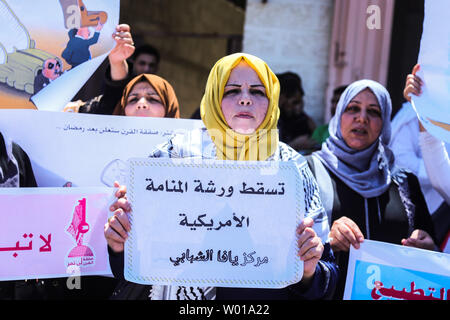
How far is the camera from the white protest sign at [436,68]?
2.11 m

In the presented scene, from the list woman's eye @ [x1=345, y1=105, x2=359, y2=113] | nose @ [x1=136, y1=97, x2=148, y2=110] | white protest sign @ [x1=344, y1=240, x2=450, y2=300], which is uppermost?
woman's eye @ [x1=345, y1=105, x2=359, y2=113]

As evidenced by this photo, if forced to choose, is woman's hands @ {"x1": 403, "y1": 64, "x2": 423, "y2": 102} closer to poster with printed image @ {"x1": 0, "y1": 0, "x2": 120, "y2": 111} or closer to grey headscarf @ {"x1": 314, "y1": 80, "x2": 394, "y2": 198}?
grey headscarf @ {"x1": 314, "y1": 80, "x2": 394, "y2": 198}

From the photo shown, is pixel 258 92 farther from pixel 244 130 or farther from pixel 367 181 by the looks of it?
pixel 367 181

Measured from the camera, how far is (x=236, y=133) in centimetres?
181

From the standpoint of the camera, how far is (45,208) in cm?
212

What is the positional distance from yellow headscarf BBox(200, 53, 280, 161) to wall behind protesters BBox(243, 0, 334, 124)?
112 inches

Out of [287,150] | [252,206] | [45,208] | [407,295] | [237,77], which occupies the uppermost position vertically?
[237,77]

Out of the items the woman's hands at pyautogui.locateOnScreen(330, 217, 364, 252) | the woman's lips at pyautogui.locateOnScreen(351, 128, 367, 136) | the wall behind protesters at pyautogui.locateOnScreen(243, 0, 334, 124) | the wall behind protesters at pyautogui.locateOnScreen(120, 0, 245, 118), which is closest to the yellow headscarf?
the woman's hands at pyautogui.locateOnScreen(330, 217, 364, 252)

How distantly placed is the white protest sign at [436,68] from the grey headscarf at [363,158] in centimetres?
27

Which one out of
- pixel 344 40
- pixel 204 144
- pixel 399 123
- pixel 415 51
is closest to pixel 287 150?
pixel 204 144

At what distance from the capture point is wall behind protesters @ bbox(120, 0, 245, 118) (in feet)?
26.1

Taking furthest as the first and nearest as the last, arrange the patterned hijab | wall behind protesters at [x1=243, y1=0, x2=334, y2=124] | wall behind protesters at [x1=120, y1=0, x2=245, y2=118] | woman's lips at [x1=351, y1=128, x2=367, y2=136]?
wall behind protesters at [x1=120, y1=0, x2=245, y2=118] < wall behind protesters at [x1=243, y1=0, x2=334, y2=124] < the patterned hijab < woman's lips at [x1=351, y1=128, x2=367, y2=136]

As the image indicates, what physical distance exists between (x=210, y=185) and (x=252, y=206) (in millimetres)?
144
